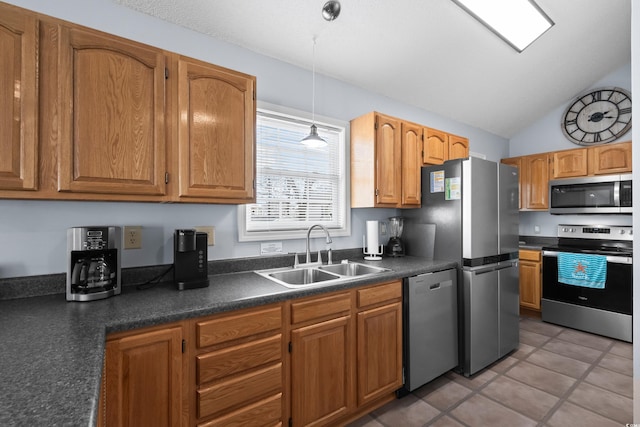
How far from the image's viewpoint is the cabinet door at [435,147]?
287cm

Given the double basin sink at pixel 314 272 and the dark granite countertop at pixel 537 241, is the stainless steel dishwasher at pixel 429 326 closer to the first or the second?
the double basin sink at pixel 314 272

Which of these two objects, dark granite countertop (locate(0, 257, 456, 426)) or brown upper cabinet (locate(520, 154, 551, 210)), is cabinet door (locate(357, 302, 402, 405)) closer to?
dark granite countertop (locate(0, 257, 456, 426))

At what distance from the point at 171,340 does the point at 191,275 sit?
1.41 ft

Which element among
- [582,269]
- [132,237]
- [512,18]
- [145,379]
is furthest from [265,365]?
[582,269]

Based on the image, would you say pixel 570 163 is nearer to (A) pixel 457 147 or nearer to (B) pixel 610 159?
(B) pixel 610 159

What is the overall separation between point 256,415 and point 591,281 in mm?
3673

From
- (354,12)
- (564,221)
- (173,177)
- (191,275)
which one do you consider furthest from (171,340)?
(564,221)

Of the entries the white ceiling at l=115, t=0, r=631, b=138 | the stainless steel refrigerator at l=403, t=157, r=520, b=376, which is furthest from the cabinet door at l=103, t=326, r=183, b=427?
the white ceiling at l=115, t=0, r=631, b=138

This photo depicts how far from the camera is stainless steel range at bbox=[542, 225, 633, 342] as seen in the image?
9.83 feet

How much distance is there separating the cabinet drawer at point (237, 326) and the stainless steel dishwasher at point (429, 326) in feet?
3.48

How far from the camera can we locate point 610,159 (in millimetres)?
3393

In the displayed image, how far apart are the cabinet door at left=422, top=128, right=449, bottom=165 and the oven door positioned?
6.11 feet

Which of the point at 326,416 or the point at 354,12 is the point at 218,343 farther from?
the point at 354,12

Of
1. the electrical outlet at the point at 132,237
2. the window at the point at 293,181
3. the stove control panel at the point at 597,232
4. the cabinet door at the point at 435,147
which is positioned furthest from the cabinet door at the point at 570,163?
the electrical outlet at the point at 132,237
